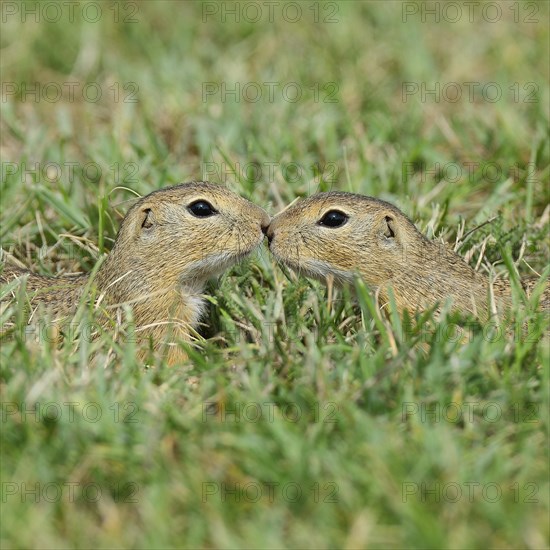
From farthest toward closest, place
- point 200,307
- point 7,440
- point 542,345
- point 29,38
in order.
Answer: point 29,38
point 200,307
point 542,345
point 7,440

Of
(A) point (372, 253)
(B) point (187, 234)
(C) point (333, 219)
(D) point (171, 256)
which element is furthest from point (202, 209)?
(A) point (372, 253)

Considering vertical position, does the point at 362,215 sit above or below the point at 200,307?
above

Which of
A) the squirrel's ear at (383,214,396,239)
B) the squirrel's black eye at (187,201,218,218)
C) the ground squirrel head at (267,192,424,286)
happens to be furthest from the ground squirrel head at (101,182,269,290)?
the squirrel's ear at (383,214,396,239)

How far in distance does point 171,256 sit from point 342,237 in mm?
892

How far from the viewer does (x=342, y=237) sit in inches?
205

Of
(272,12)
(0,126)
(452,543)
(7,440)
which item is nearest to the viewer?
(452,543)

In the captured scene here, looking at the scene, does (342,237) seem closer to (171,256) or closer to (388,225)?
(388,225)

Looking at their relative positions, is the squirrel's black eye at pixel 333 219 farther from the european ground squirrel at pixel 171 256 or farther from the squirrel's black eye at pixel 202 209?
the squirrel's black eye at pixel 202 209

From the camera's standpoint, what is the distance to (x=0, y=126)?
7.55 metres

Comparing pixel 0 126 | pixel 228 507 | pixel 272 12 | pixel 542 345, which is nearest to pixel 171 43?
pixel 272 12

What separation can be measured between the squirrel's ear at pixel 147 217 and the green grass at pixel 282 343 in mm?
468

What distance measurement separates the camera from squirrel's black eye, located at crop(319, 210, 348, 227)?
5211 mm

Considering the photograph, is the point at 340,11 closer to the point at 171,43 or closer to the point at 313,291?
the point at 171,43

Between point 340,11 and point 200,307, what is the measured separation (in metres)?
4.64
